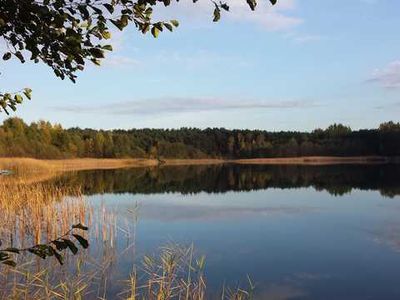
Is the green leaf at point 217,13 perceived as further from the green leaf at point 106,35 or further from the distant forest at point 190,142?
the distant forest at point 190,142

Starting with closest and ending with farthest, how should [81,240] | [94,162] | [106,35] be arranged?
[81,240], [106,35], [94,162]

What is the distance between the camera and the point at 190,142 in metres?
96.6

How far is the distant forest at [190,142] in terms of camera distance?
5915cm

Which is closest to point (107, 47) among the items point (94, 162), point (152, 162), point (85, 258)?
point (85, 258)

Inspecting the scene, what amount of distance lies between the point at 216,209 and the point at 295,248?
756 cm

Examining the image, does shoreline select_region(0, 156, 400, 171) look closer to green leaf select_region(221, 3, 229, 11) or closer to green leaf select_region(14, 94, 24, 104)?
green leaf select_region(14, 94, 24, 104)

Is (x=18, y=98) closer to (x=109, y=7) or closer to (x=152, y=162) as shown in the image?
(x=109, y=7)

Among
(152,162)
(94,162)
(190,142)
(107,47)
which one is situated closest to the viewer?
(107,47)

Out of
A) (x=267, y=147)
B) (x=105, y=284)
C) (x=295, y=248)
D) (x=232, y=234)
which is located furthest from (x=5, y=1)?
(x=267, y=147)

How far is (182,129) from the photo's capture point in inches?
4269

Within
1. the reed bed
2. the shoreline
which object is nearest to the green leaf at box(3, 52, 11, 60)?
the reed bed

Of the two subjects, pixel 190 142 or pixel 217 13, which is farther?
pixel 190 142

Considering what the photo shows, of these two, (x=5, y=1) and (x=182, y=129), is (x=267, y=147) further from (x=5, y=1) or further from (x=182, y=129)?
(x=5, y=1)

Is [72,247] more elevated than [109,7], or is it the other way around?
[109,7]
